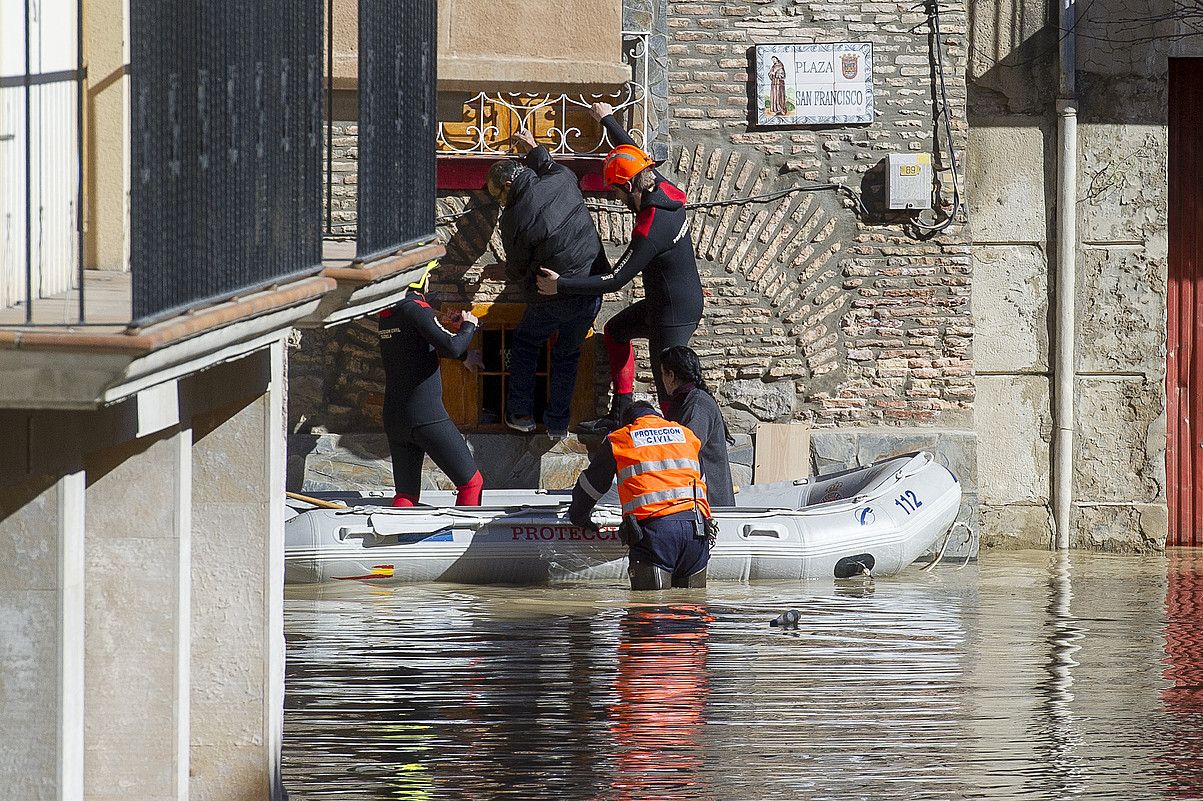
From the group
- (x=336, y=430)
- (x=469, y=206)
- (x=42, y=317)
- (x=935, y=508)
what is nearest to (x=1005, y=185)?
(x=935, y=508)

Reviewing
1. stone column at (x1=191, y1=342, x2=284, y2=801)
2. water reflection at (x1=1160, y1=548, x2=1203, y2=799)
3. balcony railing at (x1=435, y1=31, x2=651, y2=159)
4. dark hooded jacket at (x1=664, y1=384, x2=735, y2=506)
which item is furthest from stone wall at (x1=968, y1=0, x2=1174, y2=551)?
stone column at (x1=191, y1=342, x2=284, y2=801)

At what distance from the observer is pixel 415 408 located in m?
10.5

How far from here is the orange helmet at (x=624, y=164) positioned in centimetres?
1074

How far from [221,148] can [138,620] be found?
1272 mm

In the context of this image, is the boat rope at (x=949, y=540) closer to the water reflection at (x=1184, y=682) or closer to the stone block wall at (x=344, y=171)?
the water reflection at (x=1184, y=682)

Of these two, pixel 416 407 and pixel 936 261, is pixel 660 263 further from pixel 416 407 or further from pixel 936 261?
pixel 936 261

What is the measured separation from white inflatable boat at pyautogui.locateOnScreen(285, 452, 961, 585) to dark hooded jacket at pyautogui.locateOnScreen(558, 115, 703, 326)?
56.9 inches

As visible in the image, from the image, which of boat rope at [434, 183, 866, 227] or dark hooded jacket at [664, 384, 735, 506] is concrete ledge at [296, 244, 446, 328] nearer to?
dark hooded jacket at [664, 384, 735, 506]

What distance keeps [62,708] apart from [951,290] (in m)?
8.71

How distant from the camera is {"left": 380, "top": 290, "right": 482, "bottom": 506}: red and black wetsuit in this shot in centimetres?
1048

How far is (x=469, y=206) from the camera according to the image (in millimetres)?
11367

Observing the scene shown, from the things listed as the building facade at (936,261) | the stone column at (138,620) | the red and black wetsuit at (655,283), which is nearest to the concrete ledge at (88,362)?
the stone column at (138,620)

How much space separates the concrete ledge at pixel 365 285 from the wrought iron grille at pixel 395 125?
0.25 feet

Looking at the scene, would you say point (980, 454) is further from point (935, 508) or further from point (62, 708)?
point (62, 708)
